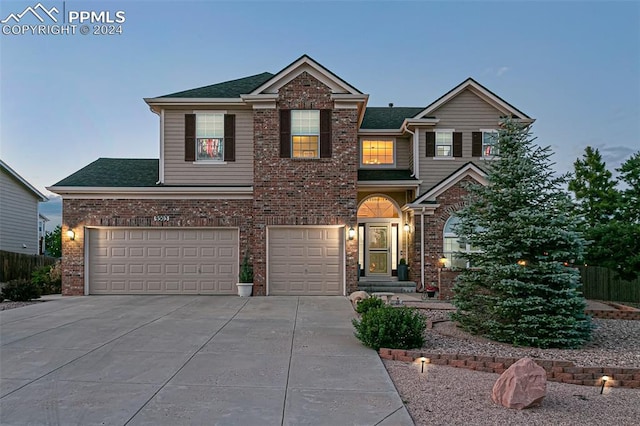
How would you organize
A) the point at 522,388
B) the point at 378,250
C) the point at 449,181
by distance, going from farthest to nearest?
1. the point at 378,250
2. the point at 449,181
3. the point at 522,388

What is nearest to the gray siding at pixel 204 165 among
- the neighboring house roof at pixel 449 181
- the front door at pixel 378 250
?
the front door at pixel 378 250

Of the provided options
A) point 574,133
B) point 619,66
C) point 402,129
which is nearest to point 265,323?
point 402,129

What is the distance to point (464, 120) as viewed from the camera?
17.0 m

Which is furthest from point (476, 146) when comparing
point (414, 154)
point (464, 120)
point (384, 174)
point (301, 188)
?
point (301, 188)

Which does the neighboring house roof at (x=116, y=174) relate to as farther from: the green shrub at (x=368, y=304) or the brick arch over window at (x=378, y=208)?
the green shrub at (x=368, y=304)

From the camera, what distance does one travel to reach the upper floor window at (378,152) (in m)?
17.8

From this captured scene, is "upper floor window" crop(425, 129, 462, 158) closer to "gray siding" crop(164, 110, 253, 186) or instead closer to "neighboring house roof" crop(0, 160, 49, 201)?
"gray siding" crop(164, 110, 253, 186)

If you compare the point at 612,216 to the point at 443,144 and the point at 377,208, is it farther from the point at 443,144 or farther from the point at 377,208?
the point at 377,208

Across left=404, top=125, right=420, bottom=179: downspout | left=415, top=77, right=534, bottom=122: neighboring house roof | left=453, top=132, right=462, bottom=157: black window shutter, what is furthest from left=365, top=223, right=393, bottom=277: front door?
left=415, top=77, right=534, bottom=122: neighboring house roof

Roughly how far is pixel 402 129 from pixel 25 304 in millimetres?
13827

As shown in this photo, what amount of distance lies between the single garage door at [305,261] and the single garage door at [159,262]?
1401 millimetres

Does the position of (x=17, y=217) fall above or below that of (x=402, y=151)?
below

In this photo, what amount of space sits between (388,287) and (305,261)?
127 inches

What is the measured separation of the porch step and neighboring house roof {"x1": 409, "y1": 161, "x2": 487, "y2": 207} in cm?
283
